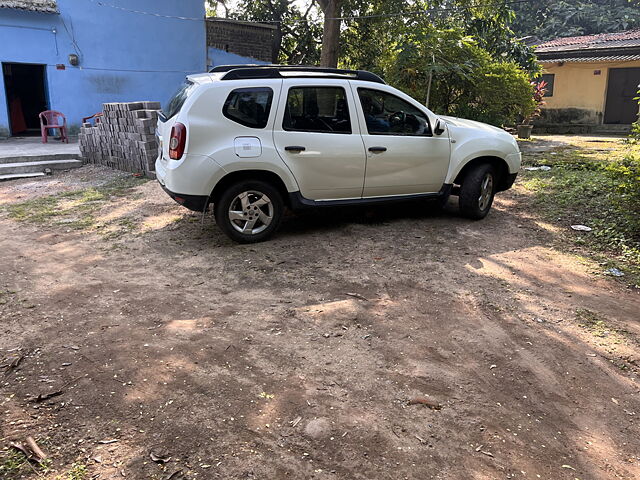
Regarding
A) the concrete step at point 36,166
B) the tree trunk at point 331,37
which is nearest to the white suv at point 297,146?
the concrete step at point 36,166

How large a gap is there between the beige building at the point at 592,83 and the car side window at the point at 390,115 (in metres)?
16.7

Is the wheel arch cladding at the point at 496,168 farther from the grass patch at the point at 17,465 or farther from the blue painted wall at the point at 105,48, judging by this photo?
the blue painted wall at the point at 105,48

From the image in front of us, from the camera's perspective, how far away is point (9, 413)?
2754 millimetres

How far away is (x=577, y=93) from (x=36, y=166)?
19.6 m

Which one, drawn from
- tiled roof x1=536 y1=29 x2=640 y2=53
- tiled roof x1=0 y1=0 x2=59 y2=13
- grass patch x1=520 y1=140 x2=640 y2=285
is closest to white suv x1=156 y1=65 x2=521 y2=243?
grass patch x1=520 y1=140 x2=640 y2=285

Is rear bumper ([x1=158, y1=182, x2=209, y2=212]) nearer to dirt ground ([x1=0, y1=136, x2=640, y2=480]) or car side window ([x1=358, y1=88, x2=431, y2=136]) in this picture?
dirt ground ([x1=0, y1=136, x2=640, y2=480])

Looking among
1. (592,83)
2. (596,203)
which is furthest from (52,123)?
(592,83)

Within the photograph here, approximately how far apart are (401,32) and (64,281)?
35.7 feet

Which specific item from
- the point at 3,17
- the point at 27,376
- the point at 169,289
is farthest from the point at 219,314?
the point at 3,17

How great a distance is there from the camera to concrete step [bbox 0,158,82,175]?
10.4 metres

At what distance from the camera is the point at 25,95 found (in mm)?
17234

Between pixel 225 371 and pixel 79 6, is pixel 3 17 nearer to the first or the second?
pixel 79 6

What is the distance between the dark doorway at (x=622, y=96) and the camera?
19453 millimetres

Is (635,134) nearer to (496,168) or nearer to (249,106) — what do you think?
(496,168)
